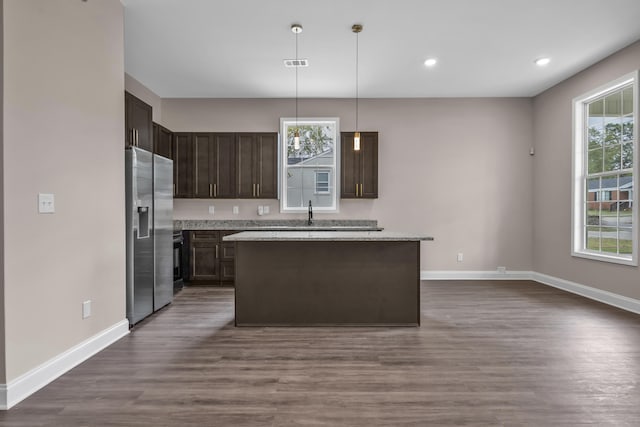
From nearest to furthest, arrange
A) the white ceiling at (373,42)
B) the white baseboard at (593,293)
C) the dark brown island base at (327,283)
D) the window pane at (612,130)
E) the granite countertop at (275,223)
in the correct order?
the white ceiling at (373,42) → the dark brown island base at (327,283) → the white baseboard at (593,293) → the window pane at (612,130) → the granite countertop at (275,223)

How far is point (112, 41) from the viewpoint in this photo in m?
2.99

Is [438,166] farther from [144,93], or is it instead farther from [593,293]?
[144,93]

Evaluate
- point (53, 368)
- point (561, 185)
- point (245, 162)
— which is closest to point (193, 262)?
point (245, 162)

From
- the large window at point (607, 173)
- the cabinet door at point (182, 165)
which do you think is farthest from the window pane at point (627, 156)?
the cabinet door at point (182, 165)

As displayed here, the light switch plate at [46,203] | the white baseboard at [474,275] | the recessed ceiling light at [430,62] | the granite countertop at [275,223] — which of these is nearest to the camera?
the light switch plate at [46,203]

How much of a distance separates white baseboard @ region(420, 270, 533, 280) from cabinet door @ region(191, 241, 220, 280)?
334 centimetres

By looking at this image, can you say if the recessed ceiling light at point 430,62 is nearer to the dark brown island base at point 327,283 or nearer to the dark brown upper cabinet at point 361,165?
the dark brown upper cabinet at point 361,165

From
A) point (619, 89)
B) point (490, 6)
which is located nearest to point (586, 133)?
point (619, 89)

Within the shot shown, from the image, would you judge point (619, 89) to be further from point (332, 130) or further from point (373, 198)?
point (332, 130)

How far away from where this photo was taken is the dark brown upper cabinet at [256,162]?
5.50 metres

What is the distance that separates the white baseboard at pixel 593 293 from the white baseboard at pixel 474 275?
21 cm

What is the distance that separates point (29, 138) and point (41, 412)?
1.58 m

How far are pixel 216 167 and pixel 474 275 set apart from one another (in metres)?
4.52

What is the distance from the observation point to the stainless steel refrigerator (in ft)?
10.6
